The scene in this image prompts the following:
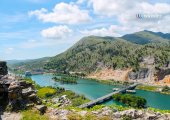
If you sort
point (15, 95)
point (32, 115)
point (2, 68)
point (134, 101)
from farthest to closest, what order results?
point (134, 101)
point (2, 68)
point (15, 95)
point (32, 115)

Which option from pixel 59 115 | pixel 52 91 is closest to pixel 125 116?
pixel 59 115

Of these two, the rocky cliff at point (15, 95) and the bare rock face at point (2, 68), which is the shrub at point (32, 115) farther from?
the bare rock face at point (2, 68)

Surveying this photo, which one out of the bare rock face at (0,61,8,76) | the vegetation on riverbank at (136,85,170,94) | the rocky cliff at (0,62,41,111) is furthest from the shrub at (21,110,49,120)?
the vegetation on riverbank at (136,85,170,94)

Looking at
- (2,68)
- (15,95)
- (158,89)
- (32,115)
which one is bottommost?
(158,89)

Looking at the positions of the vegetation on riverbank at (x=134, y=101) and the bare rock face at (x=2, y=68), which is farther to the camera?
the vegetation on riverbank at (x=134, y=101)

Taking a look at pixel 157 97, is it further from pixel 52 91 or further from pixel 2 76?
pixel 2 76

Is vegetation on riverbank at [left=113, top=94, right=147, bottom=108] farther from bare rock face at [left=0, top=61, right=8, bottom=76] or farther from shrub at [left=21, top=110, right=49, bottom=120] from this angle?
shrub at [left=21, top=110, right=49, bottom=120]

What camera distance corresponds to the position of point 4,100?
33.6m

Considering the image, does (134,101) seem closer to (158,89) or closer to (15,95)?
(158,89)

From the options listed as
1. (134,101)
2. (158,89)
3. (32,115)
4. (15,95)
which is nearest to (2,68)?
(15,95)

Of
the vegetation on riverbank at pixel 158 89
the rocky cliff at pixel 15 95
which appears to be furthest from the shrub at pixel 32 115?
the vegetation on riverbank at pixel 158 89

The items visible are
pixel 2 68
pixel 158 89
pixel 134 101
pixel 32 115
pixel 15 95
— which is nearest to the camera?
pixel 32 115

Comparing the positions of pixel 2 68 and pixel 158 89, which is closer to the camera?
pixel 2 68

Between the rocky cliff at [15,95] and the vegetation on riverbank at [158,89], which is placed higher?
the rocky cliff at [15,95]
